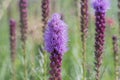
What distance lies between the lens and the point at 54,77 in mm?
3746

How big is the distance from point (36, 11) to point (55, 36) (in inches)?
284

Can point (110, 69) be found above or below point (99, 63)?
below

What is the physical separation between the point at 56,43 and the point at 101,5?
1.09 meters

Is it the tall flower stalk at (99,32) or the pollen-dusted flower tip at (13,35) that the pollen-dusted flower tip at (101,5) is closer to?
the tall flower stalk at (99,32)

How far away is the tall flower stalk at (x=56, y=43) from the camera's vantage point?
3680 millimetres

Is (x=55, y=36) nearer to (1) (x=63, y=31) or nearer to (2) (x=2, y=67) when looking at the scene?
(1) (x=63, y=31)

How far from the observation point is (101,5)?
4617mm

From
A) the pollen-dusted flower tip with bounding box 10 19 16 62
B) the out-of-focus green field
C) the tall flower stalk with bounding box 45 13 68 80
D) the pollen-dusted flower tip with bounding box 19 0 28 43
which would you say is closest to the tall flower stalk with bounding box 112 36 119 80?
the out-of-focus green field

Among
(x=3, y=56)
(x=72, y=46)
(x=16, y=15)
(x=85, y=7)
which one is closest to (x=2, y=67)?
(x=3, y=56)

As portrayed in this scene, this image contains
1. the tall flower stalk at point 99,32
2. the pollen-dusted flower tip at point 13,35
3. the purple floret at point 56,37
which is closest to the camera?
the purple floret at point 56,37

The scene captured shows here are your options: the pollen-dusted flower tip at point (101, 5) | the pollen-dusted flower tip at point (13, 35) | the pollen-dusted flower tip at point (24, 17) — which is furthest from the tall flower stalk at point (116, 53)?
the pollen-dusted flower tip at point (13, 35)

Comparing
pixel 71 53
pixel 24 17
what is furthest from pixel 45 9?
pixel 71 53

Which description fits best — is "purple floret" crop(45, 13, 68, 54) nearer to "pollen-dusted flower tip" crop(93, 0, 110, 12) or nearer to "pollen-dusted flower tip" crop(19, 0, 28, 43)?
"pollen-dusted flower tip" crop(93, 0, 110, 12)

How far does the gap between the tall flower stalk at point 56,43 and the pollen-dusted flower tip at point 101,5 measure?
867mm
